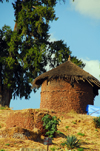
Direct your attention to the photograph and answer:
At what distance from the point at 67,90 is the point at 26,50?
8559 millimetres

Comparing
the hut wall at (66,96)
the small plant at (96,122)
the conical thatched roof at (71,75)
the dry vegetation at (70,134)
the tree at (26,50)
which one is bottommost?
the dry vegetation at (70,134)

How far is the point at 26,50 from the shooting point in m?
26.3

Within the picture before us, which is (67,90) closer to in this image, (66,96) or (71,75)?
(66,96)

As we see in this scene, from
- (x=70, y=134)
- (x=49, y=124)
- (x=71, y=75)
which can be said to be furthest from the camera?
(x=71, y=75)

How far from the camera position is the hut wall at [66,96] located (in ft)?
65.1

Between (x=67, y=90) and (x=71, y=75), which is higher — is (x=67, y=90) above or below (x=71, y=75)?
below

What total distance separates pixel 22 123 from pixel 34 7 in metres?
18.1

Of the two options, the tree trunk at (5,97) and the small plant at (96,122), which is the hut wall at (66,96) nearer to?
the small plant at (96,122)

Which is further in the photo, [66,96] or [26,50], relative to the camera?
[26,50]

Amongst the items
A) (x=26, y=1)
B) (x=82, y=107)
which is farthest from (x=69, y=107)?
(x=26, y=1)

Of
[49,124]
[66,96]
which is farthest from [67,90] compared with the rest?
[49,124]

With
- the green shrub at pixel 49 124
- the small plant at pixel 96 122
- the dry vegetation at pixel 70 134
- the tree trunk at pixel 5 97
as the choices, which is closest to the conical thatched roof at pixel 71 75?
the dry vegetation at pixel 70 134

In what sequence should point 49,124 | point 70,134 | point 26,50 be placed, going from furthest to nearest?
point 26,50 < point 70,134 < point 49,124

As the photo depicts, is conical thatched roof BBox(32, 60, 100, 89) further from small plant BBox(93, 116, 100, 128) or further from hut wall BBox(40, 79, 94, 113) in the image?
small plant BBox(93, 116, 100, 128)
